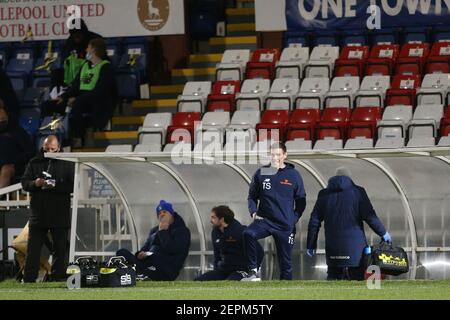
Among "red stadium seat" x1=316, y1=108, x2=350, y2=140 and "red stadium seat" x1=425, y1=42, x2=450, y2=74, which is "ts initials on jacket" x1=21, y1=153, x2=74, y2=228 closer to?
"red stadium seat" x1=316, y1=108, x2=350, y2=140

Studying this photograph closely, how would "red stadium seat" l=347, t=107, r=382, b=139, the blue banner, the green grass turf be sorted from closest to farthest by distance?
1. the green grass turf
2. "red stadium seat" l=347, t=107, r=382, b=139
3. the blue banner

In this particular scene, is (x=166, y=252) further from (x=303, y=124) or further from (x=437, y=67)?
(x=437, y=67)

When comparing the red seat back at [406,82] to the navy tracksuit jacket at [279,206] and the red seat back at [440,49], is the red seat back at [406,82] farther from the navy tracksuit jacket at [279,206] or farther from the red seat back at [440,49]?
the navy tracksuit jacket at [279,206]

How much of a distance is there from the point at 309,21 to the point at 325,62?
3.78 ft

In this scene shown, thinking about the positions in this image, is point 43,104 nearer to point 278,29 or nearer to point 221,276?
point 278,29

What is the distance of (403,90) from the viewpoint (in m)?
24.0

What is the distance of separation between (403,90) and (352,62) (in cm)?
154

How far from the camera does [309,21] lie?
86.1 ft

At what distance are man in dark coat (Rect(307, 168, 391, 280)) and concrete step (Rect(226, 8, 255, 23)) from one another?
10.5 m

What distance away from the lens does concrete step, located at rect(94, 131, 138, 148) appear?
2562 cm

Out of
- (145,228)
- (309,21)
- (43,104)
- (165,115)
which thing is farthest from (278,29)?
(145,228)

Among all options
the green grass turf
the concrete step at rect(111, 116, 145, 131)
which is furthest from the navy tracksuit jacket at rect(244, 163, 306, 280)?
the concrete step at rect(111, 116, 145, 131)

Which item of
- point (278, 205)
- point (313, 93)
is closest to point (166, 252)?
point (278, 205)

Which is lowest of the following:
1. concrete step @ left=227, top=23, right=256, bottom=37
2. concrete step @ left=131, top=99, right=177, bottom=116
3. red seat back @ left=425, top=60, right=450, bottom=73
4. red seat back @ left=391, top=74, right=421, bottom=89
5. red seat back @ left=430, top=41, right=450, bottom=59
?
concrete step @ left=131, top=99, right=177, bottom=116
